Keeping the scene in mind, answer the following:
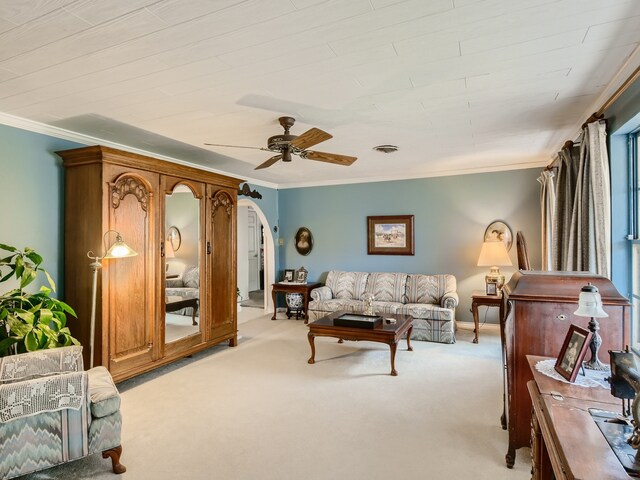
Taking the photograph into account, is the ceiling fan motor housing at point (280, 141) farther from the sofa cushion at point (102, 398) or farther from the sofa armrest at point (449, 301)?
the sofa armrest at point (449, 301)

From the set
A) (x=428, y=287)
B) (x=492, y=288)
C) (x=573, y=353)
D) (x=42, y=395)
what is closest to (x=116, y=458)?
(x=42, y=395)

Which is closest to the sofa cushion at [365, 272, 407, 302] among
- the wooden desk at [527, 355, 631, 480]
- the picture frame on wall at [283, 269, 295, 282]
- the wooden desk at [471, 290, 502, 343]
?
the wooden desk at [471, 290, 502, 343]

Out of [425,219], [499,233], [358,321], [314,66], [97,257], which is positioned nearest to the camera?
[314,66]

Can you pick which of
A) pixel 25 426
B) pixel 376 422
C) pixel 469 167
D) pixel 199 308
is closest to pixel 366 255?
pixel 469 167

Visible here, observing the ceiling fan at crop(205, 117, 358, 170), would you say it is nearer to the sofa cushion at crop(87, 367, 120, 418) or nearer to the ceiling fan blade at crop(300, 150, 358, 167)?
the ceiling fan blade at crop(300, 150, 358, 167)

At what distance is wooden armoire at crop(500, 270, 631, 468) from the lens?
1910mm

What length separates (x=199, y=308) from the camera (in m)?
4.26

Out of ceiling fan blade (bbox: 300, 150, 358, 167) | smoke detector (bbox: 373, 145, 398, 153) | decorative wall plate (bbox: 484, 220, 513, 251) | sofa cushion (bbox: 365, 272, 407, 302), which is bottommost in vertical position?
sofa cushion (bbox: 365, 272, 407, 302)

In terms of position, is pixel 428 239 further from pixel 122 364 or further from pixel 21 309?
pixel 21 309

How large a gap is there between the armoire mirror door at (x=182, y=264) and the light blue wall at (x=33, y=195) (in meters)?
0.92

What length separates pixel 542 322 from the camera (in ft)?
6.82

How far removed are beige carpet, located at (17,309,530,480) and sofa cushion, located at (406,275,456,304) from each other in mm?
1096

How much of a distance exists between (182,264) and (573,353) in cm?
363

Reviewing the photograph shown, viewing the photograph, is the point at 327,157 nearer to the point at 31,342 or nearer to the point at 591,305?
the point at 591,305
